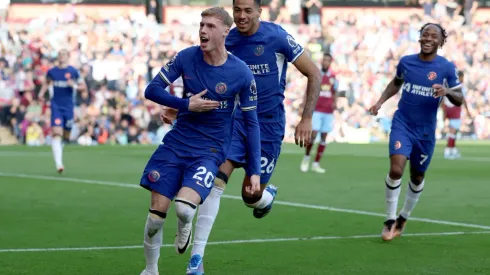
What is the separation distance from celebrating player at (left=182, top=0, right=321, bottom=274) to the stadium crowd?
22.0 meters

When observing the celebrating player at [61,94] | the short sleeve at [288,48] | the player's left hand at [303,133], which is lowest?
the celebrating player at [61,94]

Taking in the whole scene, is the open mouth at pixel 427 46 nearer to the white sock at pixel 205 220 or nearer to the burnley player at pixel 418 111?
the burnley player at pixel 418 111

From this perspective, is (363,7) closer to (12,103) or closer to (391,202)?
(12,103)

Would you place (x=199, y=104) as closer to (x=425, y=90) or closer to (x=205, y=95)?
(x=205, y=95)

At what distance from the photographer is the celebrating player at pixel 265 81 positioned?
9312 millimetres

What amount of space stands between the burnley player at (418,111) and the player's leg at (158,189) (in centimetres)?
407

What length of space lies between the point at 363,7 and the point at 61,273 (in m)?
35.4

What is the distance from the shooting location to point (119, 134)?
33.3 metres

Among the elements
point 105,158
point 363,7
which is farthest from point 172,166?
point 363,7

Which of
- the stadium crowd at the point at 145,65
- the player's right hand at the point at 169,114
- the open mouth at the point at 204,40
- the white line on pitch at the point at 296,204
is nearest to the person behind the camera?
the open mouth at the point at 204,40

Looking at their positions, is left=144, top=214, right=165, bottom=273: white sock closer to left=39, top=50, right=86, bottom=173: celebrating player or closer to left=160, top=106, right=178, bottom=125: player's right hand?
left=160, top=106, right=178, bottom=125: player's right hand

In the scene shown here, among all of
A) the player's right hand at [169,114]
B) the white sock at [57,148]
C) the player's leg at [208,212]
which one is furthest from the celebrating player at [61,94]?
the player's right hand at [169,114]

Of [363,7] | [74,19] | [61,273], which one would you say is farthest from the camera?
[363,7]

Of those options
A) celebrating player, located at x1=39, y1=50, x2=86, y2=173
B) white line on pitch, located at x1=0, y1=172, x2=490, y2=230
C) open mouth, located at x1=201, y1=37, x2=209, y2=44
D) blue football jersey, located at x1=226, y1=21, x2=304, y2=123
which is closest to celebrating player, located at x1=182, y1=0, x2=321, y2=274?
blue football jersey, located at x1=226, y1=21, x2=304, y2=123
